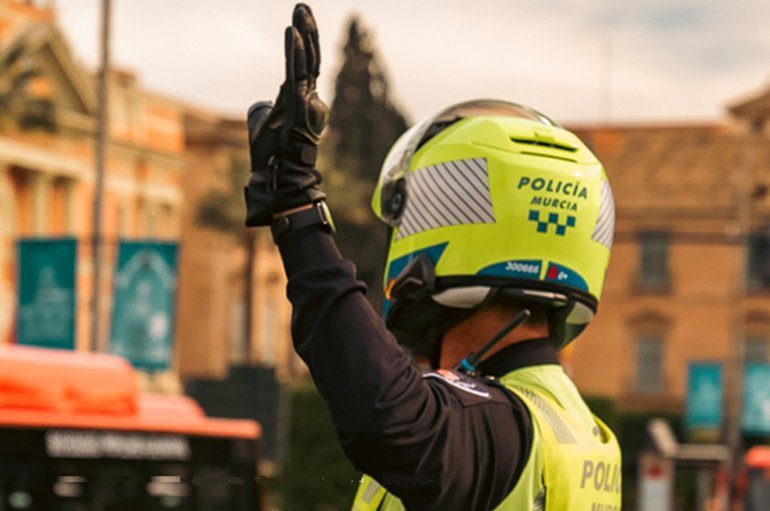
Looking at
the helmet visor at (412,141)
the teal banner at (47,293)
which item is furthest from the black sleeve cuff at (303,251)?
the teal banner at (47,293)

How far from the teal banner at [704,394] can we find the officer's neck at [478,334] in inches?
1547

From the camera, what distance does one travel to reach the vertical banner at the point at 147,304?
24312 mm

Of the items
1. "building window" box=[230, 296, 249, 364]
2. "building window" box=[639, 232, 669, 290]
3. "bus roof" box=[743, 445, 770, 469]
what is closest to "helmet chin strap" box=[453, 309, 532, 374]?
"bus roof" box=[743, 445, 770, 469]

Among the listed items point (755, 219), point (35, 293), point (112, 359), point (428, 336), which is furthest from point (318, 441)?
point (428, 336)

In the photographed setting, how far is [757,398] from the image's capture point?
3934 cm

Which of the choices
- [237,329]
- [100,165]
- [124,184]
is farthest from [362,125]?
[100,165]

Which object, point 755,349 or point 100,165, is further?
point 755,349

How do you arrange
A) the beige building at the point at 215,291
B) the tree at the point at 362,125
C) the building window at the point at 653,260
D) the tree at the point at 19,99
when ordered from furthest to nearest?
the beige building at the point at 215,291, the building window at the point at 653,260, the tree at the point at 362,125, the tree at the point at 19,99

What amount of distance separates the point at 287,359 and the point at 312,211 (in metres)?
72.8

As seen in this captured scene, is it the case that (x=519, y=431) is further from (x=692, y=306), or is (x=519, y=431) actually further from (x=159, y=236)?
(x=692, y=306)

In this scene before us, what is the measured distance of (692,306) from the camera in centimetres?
6781

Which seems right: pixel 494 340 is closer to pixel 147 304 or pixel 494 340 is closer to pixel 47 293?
pixel 147 304

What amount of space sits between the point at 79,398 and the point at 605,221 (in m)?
11.3

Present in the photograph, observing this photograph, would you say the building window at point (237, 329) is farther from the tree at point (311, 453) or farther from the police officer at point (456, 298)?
the police officer at point (456, 298)
